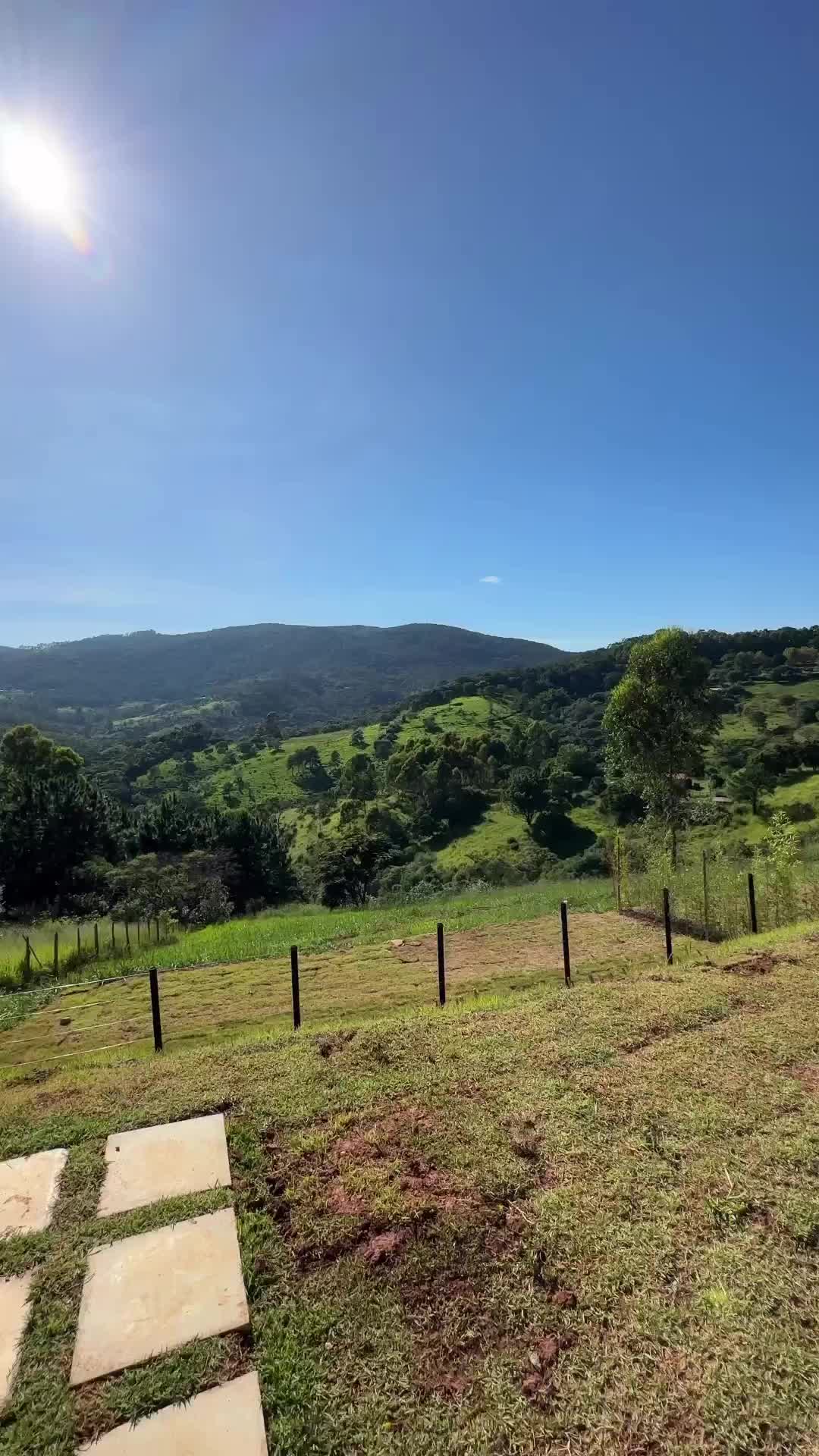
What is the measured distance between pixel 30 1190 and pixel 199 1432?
1.79 meters

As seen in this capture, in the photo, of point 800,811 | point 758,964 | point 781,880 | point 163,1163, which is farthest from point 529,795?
point 163,1163

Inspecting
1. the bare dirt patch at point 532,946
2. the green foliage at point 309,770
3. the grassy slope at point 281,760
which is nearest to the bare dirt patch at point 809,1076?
the bare dirt patch at point 532,946

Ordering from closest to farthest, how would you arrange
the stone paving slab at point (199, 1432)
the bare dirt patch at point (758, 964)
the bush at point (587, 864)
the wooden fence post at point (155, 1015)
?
the stone paving slab at point (199, 1432) → the wooden fence post at point (155, 1015) → the bare dirt patch at point (758, 964) → the bush at point (587, 864)

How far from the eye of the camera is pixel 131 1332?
2525 millimetres

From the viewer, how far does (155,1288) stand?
272 cm

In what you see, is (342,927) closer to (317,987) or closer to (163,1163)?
(317,987)

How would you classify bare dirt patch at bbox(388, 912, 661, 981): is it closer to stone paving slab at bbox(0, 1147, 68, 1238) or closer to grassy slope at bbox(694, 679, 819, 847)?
stone paving slab at bbox(0, 1147, 68, 1238)

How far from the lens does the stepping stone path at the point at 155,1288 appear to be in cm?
218

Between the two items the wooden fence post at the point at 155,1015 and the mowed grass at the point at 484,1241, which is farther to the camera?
the wooden fence post at the point at 155,1015

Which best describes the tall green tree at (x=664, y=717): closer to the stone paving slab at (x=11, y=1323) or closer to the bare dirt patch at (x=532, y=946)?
the bare dirt patch at (x=532, y=946)

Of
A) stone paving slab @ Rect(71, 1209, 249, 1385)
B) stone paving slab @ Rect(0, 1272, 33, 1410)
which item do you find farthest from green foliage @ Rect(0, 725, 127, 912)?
stone paving slab @ Rect(71, 1209, 249, 1385)

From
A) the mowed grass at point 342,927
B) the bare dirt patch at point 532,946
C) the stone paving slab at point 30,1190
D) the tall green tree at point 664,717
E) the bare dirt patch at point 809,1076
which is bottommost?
the mowed grass at point 342,927

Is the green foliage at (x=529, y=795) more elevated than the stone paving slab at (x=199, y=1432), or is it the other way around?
the stone paving slab at (x=199, y=1432)

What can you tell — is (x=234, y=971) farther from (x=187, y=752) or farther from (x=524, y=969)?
(x=187, y=752)
